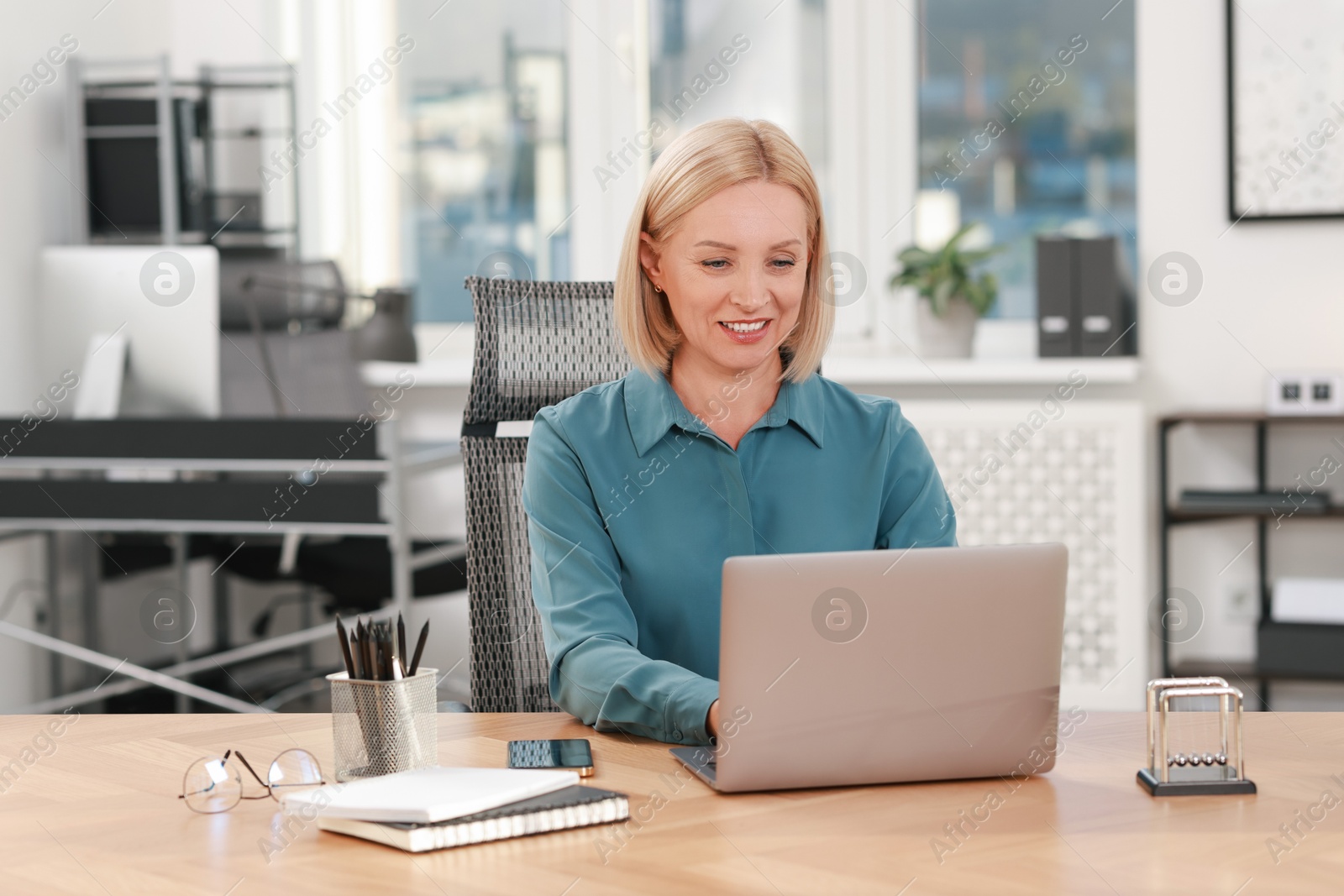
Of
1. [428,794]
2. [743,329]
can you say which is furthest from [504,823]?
[743,329]

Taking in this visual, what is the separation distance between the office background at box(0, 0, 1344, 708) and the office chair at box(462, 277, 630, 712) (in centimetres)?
159

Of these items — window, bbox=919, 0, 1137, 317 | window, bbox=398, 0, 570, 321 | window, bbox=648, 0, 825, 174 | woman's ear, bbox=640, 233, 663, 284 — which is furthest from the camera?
window, bbox=398, 0, 570, 321

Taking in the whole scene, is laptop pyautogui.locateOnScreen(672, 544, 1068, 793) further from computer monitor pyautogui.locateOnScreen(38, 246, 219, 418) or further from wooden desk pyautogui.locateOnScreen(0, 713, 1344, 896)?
computer monitor pyautogui.locateOnScreen(38, 246, 219, 418)

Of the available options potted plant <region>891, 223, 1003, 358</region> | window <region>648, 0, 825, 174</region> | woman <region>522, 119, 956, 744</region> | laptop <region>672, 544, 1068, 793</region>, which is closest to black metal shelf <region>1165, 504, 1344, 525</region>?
potted plant <region>891, 223, 1003, 358</region>

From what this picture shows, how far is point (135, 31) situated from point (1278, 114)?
2909mm

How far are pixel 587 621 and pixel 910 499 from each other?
405mm

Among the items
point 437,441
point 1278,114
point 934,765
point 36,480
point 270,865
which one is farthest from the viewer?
point 437,441

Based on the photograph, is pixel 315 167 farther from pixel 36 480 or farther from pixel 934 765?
pixel 934 765

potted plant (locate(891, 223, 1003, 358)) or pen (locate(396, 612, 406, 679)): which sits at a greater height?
potted plant (locate(891, 223, 1003, 358))

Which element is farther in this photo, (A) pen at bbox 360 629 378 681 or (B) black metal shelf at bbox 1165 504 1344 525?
(B) black metal shelf at bbox 1165 504 1344 525

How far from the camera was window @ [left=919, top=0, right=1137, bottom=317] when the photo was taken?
3154 mm

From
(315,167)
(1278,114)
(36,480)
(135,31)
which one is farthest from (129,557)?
(1278,114)

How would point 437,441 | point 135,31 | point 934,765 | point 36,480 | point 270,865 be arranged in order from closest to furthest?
1. point 270,865
2. point 934,765
3. point 36,480
4. point 437,441
5. point 135,31

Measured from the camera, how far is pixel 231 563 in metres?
3.08
